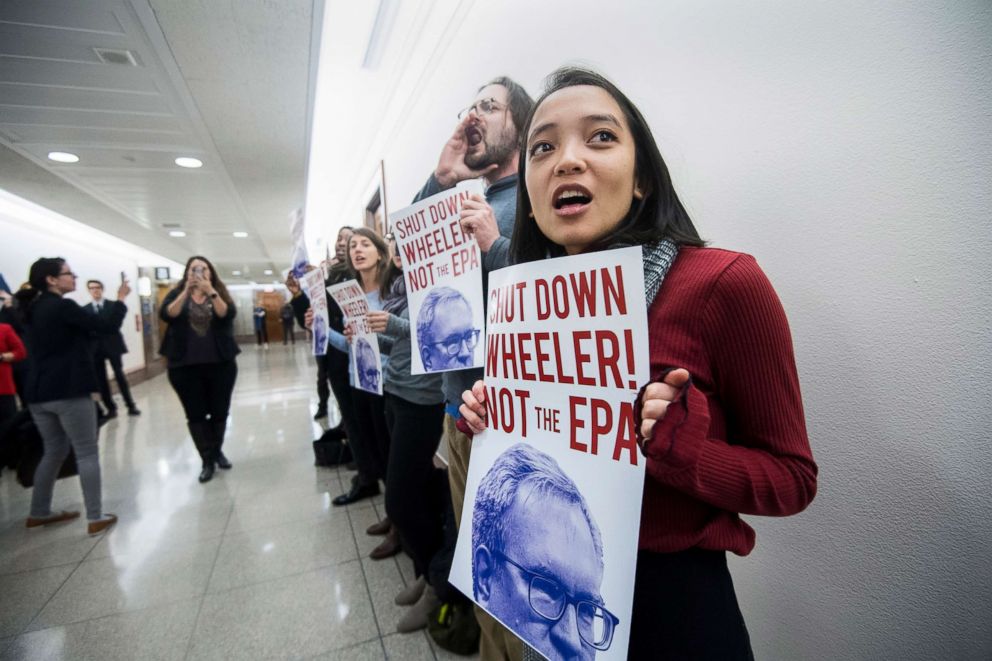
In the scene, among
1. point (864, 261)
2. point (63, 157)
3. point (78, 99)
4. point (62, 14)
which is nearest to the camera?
point (864, 261)

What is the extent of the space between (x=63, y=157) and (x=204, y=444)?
359cm

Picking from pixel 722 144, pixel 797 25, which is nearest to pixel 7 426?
pixel 722 144

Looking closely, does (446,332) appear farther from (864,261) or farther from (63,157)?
(63,157)

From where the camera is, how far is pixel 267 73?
10.5ft

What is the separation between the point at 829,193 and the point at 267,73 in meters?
3.72

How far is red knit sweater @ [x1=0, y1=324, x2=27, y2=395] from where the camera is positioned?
10.0 feet

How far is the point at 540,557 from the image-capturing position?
608 mm

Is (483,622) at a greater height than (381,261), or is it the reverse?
(381,261)

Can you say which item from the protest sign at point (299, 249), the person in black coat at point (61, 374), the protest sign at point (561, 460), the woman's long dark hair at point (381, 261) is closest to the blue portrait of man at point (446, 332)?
the protest sign at point (561, 460)

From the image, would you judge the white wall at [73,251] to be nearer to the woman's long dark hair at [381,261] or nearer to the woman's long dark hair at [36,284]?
the woman's long dark hair at [36,284]

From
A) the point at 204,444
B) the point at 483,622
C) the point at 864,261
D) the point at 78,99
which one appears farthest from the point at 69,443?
the point at 864,261

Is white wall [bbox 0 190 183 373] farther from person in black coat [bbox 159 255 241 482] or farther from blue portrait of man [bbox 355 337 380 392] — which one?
blue portrait of man [bbox 355 337 380 392]

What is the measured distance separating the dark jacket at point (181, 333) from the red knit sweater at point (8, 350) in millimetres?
1050

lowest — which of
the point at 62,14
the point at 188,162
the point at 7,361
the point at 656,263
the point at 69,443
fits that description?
the point at 69,443
